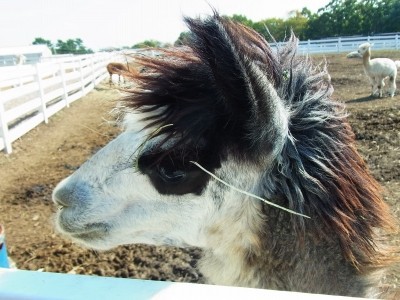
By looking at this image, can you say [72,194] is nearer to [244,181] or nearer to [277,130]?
[244,181]

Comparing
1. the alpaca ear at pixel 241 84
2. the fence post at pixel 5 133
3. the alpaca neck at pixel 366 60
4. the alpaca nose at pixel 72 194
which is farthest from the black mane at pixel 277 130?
the alpaca neck at pixel 366 60

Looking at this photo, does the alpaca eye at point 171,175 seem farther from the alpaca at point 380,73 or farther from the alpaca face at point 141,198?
the alpaca at point 380,73

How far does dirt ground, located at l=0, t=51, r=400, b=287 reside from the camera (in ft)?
11.9

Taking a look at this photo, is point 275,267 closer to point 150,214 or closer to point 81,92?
point 150,214

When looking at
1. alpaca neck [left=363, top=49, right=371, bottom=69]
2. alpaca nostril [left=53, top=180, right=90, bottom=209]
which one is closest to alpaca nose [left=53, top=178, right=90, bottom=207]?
alpaca nostril [left=53, top=180, right=90, bottom=209]

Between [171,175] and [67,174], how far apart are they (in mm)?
4877

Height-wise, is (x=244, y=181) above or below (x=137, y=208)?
above

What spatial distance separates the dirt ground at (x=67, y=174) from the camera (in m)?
3.61

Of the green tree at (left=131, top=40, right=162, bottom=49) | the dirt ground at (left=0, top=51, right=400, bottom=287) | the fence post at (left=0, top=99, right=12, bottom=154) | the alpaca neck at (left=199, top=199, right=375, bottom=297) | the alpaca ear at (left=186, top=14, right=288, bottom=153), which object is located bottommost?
the dirt ground at (left=0, top=51, right=400, bottom=287)

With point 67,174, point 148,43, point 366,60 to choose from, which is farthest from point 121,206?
point 366,60

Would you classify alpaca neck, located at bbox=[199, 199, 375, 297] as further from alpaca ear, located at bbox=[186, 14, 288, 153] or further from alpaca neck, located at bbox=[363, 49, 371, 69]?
alpaca neck, located at bbox=[363, 49, 371, 69]

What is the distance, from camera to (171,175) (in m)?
1.67

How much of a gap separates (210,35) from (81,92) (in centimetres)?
1460

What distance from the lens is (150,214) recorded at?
180 cm
